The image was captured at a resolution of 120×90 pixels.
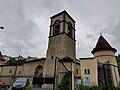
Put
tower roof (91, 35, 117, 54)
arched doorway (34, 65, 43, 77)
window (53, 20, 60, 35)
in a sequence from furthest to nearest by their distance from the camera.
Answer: window (53, 20, 60, 35) < arched doorway (34, 65, 43, 77) < tower roof (91, 35, 117, 54)

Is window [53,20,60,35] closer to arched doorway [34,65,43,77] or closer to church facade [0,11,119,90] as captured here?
church facade [0,11,119,90]

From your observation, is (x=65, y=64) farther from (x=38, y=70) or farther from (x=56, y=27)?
(x=56, y=27)

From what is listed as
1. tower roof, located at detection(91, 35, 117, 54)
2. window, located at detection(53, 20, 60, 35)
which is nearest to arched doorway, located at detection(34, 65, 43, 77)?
window, located at detection(53, 20, 60, 35)

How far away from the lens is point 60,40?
81.3 feet

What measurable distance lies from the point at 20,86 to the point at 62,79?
5.16 m

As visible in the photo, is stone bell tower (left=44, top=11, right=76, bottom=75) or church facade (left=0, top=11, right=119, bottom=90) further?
stone bell tower (left=44, top=11, right=76, bottom=75)

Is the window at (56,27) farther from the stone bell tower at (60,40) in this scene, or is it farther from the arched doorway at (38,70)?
→ the arched doorway at (38,70)

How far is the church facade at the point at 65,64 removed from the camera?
53.1ft

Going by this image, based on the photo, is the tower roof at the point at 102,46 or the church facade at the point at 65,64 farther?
the tower roof at the point at 102,46

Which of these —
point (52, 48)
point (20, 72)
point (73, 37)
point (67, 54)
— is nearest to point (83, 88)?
point (67, 54)

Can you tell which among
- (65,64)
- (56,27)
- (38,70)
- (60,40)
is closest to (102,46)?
(65,64)

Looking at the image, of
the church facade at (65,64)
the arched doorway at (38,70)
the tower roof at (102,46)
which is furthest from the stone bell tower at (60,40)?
the tower roof at (102,46)

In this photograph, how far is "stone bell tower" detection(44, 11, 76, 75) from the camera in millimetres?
23672

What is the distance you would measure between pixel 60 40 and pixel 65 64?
8.96 m
